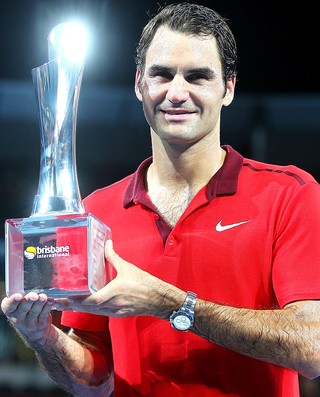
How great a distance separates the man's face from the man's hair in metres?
0.02

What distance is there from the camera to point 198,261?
5.34 ft

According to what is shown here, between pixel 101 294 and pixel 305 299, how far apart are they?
409 millimetres

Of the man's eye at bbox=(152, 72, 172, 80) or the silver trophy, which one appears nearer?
the silver trophy

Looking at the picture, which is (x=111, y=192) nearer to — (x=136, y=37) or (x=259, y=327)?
(x=259, y=327)

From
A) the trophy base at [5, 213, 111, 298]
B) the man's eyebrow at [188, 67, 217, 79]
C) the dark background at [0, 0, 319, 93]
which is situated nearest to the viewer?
the trophy base at [5, 213, 111, 298]

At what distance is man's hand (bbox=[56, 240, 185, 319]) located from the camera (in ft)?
4.44

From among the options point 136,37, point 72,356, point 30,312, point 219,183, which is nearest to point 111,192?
point 219,183

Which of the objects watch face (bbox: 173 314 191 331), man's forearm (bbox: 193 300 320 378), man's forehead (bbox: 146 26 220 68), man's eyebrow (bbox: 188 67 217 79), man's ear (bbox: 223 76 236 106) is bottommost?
man's forearm (bbox: 193 300 320 378)

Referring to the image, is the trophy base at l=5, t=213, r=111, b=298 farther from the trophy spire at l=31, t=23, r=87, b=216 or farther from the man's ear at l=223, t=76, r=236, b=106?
the man's ear at l=223, t=76, r=236, b=106

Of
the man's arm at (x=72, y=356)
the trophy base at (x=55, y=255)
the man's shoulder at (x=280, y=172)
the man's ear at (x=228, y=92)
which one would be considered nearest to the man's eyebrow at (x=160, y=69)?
the man's ear at (x=228, y=92)

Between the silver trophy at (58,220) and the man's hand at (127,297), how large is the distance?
0.02m

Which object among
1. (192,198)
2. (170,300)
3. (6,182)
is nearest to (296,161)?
(6,182)

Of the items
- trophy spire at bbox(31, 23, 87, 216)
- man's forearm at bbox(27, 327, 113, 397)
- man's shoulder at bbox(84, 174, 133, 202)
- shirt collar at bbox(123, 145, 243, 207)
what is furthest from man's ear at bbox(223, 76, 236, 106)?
man's forearm at bbox(27, 327, 113, 397)

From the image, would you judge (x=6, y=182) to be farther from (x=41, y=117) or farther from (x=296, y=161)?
(x=41, y=117)
